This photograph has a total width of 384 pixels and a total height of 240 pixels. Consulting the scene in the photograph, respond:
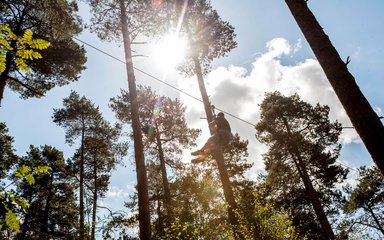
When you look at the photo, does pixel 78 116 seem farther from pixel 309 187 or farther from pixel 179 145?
pixel 309 187

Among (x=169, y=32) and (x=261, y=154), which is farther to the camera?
(x=261, y=154)

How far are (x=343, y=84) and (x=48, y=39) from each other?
36.9 ft

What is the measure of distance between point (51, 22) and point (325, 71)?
1069cm

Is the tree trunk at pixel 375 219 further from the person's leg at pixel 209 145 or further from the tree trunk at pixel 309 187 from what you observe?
the person's leg at pixel 209 145

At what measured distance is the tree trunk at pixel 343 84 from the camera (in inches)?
154

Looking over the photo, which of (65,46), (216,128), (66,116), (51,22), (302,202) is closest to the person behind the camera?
(216,128)

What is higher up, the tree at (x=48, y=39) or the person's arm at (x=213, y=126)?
the tree at (x=48, y=39)

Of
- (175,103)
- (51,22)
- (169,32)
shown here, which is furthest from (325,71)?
(175,103)

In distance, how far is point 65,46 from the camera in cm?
1240

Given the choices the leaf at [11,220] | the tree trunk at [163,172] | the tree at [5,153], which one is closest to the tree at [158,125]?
the tree trunk at [163,172]

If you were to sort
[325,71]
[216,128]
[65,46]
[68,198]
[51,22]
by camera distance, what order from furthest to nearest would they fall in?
[68,198] < [65,46] < [51,22] < [216,128] < [325,71]

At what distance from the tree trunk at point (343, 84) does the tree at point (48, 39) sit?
28.1 ft

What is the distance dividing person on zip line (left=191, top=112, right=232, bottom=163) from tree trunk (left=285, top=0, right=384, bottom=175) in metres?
3.90

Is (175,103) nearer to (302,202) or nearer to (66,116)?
(66,116)
